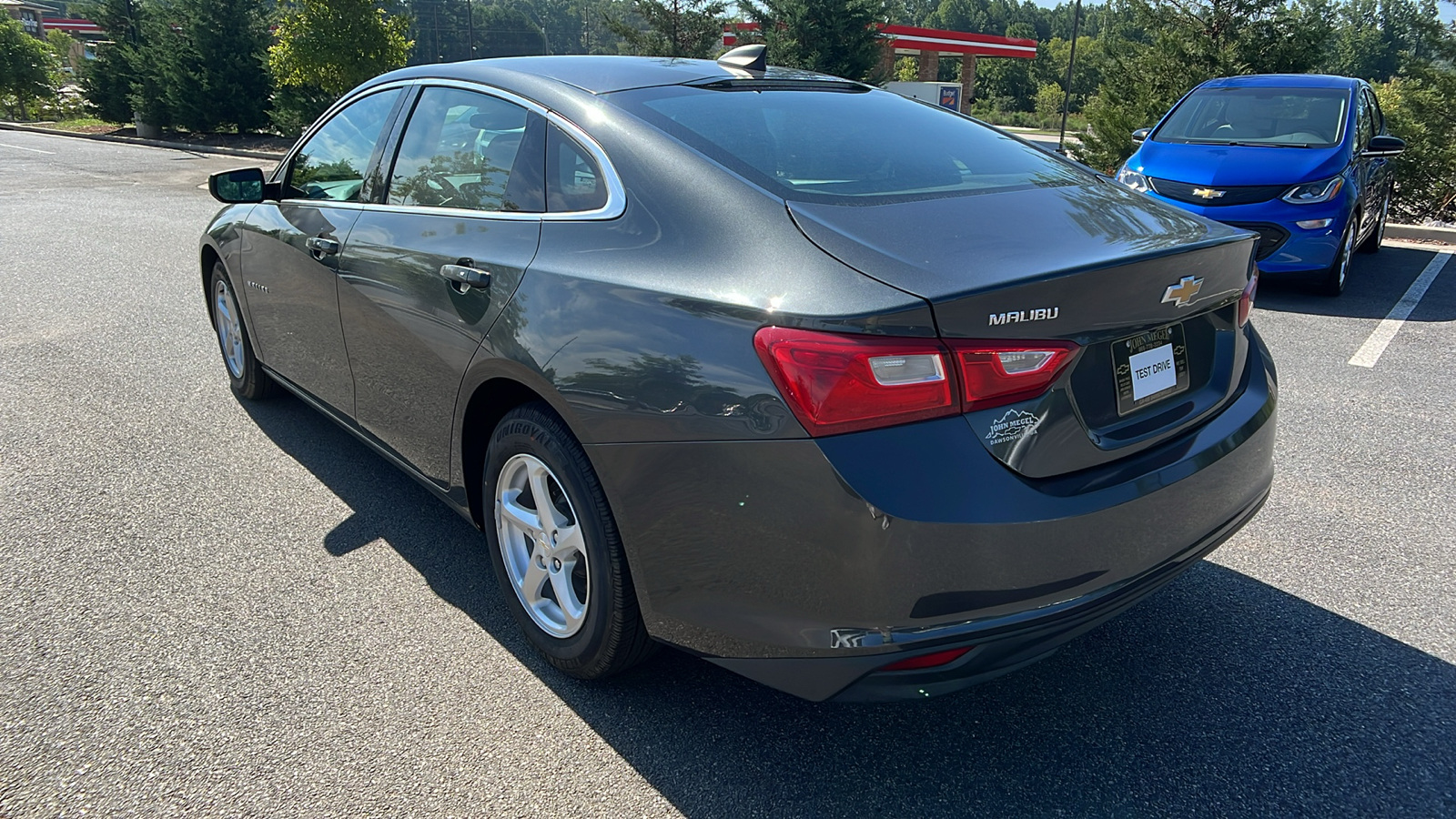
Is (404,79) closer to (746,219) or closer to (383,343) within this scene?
(383,343)

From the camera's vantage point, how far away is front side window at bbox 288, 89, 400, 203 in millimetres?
3594

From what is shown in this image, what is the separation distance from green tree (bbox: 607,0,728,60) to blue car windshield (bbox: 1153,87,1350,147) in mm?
21457

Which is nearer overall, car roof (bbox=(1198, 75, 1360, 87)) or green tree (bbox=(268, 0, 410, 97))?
car roof (bbox=(1198, 75, 1360, 87))

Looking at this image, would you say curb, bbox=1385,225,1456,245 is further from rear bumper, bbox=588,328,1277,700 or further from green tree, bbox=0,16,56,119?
green tree, bbox=0,16,56,119

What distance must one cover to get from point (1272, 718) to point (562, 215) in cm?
227

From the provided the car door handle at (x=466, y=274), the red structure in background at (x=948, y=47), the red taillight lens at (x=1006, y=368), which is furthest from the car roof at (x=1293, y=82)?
the red structure in background at (x=948, y=47)

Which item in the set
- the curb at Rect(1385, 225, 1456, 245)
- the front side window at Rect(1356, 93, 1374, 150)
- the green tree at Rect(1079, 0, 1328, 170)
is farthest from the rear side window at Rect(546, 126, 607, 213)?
the green tree at Rect(1079, 0, 1328, 170)

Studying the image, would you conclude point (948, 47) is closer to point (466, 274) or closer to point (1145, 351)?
point (466, 274)

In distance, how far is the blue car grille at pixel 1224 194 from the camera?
7219mm

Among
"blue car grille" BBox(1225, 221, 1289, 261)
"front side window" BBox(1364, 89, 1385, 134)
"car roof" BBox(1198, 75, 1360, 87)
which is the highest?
"car roof" BBox(1198, 75, 1360, 87)

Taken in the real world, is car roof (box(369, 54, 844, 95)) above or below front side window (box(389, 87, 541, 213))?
above

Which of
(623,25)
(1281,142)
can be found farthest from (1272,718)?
(623,25)

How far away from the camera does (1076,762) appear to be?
2.36 meters

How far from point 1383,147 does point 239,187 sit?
8258 mm
